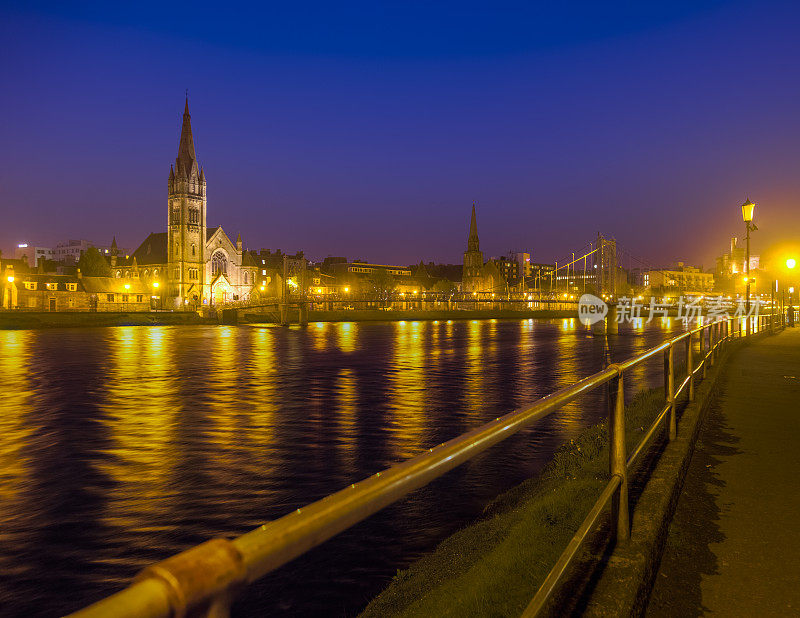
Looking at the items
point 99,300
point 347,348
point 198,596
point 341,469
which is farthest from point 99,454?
point 99,300

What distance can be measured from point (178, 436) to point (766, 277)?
78.3 m

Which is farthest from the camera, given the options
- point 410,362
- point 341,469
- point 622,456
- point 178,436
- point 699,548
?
point 410,362

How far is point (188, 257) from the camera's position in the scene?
121m

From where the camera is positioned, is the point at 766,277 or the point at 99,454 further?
the point at 766,277

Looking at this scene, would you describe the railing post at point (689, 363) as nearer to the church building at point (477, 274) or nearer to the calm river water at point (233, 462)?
the calm river water at point (233, 462)

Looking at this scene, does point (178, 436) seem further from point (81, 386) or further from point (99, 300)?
→ point (99, 300)

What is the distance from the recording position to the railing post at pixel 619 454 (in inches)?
153

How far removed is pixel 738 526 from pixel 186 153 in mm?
135145

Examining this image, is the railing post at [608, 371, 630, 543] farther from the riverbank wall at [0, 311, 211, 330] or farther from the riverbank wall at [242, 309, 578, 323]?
the riverbank wall at [242, 309, 578, 323]

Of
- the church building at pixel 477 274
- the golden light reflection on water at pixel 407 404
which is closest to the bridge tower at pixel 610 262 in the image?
the golden light reflection on water at pixel 407 404

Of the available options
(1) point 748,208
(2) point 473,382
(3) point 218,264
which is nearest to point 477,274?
(3) point 218,264

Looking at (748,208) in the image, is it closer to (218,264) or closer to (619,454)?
(619,454)

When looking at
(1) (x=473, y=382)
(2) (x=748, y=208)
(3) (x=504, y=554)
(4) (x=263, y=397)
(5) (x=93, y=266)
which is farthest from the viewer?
(5) (x=93, y=266)

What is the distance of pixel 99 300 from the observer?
343 ft
